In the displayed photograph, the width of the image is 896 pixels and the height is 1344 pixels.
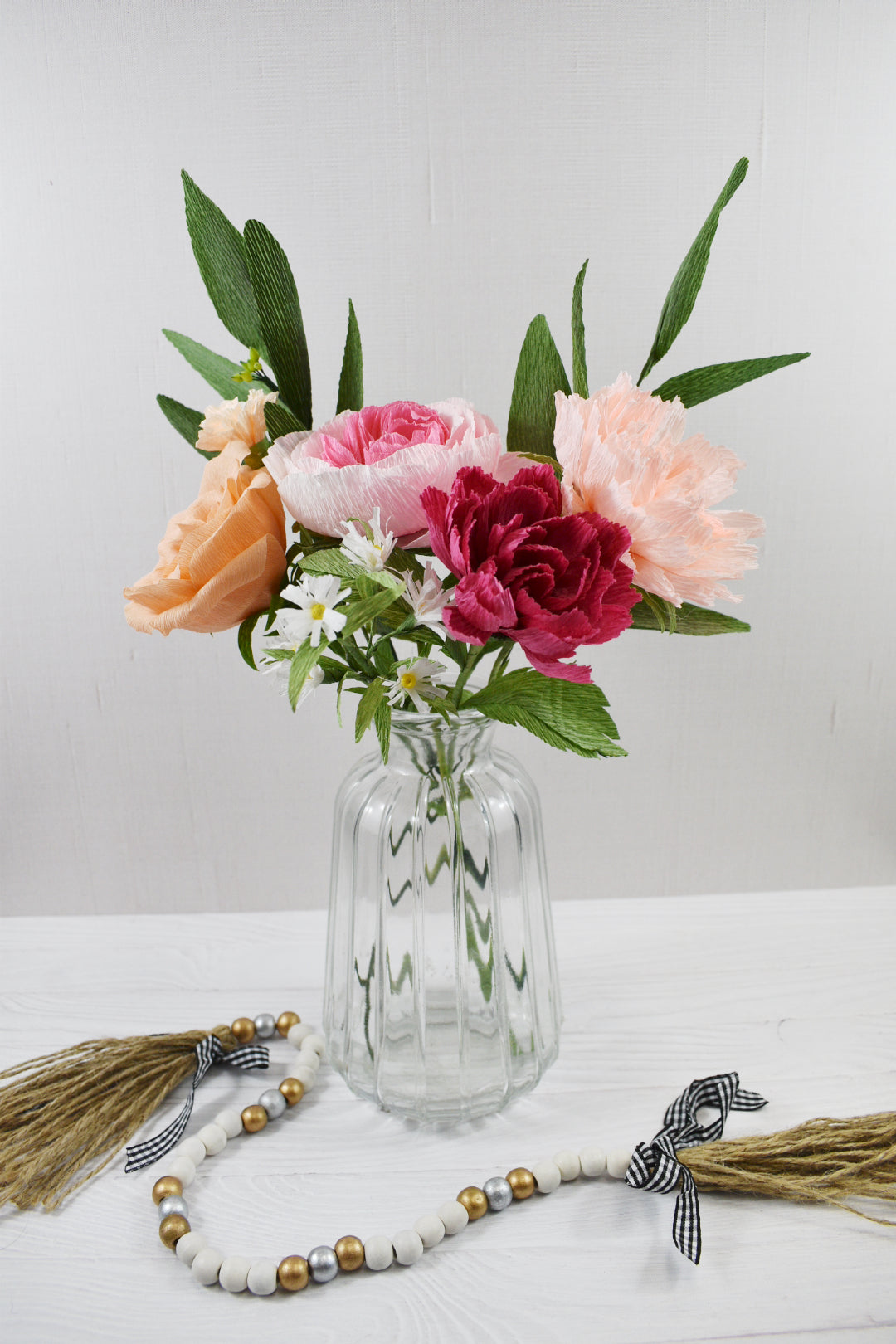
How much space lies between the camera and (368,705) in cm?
57

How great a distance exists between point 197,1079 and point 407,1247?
216mm

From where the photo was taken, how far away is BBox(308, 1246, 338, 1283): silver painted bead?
1.98ft

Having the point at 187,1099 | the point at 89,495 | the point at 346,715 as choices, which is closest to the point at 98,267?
the point at 89,495

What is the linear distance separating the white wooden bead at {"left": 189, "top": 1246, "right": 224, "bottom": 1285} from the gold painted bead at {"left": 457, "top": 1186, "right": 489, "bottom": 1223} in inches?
5.8

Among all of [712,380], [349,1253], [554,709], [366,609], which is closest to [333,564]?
[366,609]

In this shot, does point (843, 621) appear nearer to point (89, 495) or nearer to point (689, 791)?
point (689, 791)

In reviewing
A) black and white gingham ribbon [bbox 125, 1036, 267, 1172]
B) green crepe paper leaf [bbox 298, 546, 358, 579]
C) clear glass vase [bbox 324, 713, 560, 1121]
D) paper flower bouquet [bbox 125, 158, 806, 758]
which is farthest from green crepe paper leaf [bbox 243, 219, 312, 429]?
black and white gingham ribbon [bbox 125, 1036, 267, 1172]

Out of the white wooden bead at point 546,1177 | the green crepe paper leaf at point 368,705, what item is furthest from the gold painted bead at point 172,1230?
the green crepe paper leaf at point 368,705

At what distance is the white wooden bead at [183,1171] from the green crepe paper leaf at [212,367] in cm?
50

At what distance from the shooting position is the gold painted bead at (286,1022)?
831mm

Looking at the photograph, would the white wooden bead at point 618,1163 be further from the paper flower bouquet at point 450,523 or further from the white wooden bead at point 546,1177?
the paper flower bouquet at point 450,523

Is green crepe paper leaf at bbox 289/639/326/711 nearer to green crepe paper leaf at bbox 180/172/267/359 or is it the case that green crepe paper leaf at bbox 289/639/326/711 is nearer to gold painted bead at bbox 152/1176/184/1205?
green crepe paper leaf at bbox 180/172/267/359

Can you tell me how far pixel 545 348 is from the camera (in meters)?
0.63

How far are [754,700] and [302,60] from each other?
69 cm
